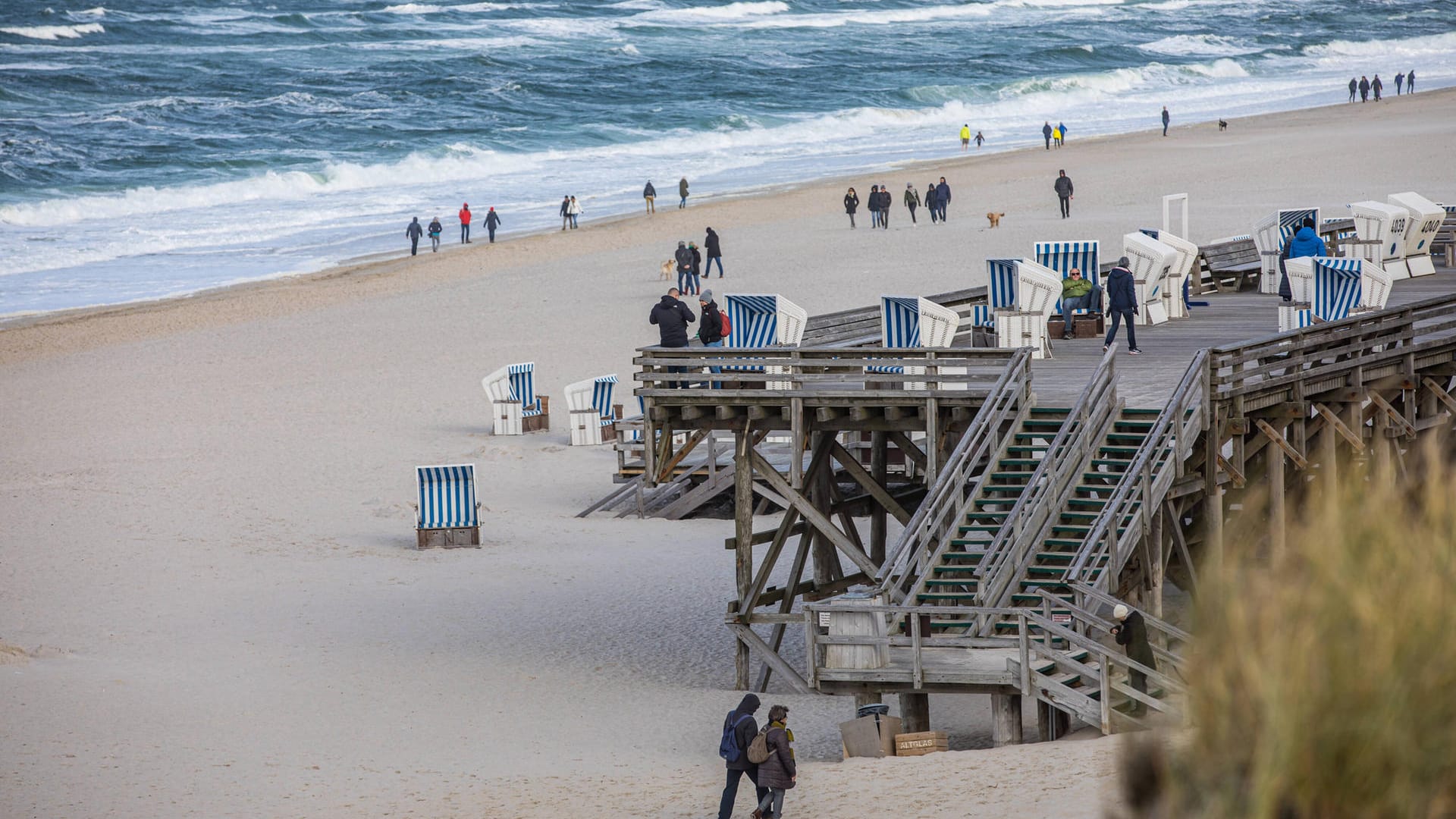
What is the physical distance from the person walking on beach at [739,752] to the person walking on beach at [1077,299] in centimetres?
907

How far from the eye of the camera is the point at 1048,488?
12758 millimetres

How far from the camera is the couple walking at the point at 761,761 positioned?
33.5 ft

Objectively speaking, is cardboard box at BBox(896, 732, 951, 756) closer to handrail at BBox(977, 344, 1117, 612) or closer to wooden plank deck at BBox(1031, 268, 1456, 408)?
handrail at BBox(977, 344, 1117, 612)

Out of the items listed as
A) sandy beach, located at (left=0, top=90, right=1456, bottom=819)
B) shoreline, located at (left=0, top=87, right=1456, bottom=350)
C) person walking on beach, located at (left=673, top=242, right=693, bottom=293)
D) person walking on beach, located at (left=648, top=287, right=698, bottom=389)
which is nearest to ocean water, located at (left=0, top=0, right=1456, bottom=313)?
shoreline, located at (left=0, top=87, right=1456, bottom=350)

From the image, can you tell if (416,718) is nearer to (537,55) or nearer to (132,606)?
(132,606)

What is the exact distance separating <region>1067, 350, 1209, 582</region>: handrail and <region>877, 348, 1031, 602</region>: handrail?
3.38 ft

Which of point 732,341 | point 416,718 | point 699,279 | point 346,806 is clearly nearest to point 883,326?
point 732,341

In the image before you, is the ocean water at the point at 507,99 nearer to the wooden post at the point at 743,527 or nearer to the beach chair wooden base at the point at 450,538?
the beach chair wooden base at the point at 450,538

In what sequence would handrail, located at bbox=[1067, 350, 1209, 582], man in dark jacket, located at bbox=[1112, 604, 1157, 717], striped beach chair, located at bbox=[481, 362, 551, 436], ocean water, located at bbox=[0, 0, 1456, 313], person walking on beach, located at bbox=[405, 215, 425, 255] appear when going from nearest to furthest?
man in dark jacket, located at bbox=[1112, 604, 1157, 717]
handrail, located at bbox=[1067, 350, 1209, 582]
striped beach chair, located at bbox=[481, 362, 551, 436]
person walking on beach, located at bbox=[405, 215, 425, 255]
ocean water, located at bbox=[0, 0, 1456, 313]

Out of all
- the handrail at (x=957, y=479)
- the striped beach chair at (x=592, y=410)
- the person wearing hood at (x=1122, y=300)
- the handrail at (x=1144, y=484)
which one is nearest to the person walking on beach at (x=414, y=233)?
the striped beach chair at (x=592, y=410)

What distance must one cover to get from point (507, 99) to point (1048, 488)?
74613 millimetres

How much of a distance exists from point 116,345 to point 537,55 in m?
69.6

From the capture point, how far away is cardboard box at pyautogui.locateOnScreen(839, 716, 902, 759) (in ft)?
39.2

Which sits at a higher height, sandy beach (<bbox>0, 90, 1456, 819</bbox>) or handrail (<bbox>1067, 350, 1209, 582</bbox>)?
handrail (<bbox>1067, 350, 1209, 582</bbox>)
